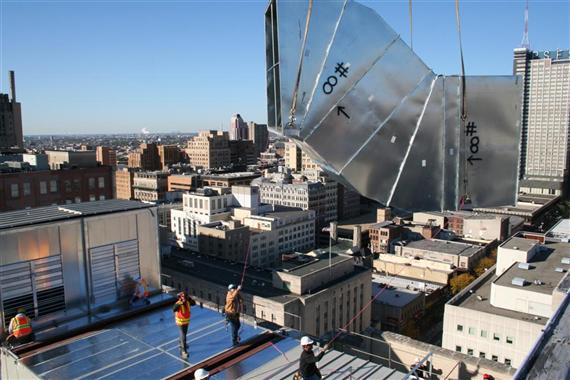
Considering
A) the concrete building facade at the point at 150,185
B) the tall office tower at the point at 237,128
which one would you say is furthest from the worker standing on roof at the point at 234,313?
the tall office tower at the point at 237,128

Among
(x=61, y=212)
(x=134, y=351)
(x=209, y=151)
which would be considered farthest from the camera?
(x=209, y=151)

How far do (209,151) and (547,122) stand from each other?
223 ft

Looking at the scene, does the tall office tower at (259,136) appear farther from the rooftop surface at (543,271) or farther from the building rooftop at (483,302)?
the building rooftop at (483,302)

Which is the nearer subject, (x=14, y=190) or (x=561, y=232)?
(x=14, y=190)

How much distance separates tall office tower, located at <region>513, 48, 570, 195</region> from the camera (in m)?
84.8

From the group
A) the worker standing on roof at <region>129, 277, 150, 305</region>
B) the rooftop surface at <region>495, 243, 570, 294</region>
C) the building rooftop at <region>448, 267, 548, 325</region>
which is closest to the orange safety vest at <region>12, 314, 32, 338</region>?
the worker standing on roof at <region>129, 277, 150, 305</region>

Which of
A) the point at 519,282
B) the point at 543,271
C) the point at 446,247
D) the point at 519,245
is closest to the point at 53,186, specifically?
the point at 519,282

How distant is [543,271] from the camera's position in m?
28.5

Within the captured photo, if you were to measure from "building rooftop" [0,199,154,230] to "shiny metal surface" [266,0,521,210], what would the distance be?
5915 millimetres

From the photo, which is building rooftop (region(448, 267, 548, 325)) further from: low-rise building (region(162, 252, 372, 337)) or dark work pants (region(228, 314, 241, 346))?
dark work pants (region(228, 314, 241, 346))

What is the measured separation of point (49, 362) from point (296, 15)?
6.27 metres

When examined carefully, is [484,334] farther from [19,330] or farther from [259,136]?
[259,136]

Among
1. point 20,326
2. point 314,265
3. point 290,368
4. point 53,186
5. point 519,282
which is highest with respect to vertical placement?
point 53,186

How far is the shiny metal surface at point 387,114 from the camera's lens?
4656 millimetres
